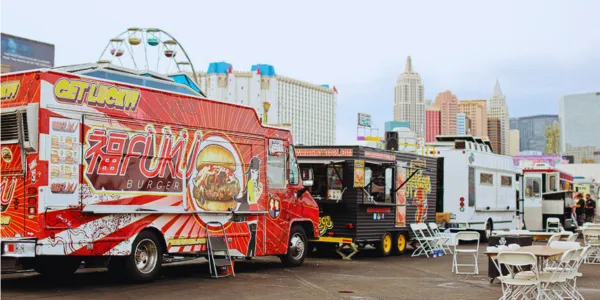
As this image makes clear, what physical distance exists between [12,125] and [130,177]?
1.92 m

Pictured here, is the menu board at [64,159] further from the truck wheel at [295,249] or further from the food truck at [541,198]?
the food truck at [541,198]

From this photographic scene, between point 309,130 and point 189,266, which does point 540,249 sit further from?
point 309,130

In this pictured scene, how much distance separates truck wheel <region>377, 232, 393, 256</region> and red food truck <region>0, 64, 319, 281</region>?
4.10 meters

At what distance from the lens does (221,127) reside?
13391 mm

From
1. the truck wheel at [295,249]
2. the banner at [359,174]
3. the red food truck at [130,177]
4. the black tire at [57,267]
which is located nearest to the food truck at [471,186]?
the banner at [359,174]

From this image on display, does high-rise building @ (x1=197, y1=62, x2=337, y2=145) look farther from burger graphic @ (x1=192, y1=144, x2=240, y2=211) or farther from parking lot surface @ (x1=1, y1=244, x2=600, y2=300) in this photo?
burger graphic @ (x1=192, y1=144, x2=240, y2=211)

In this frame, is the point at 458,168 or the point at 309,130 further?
the point at 309,130

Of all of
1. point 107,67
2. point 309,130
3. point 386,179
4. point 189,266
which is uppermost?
point 309,130

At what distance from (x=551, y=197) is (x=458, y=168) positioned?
364 inches

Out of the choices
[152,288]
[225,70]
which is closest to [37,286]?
[152,288]

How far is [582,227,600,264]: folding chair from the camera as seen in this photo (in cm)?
1712

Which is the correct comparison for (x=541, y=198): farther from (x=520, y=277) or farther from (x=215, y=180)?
(x=520, y=277)

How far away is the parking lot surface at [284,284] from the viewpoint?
35.8 ft

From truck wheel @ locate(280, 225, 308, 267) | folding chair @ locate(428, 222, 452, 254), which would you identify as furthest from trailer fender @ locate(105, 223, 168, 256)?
folding chair @ locate(428, 222, 452, 254)
